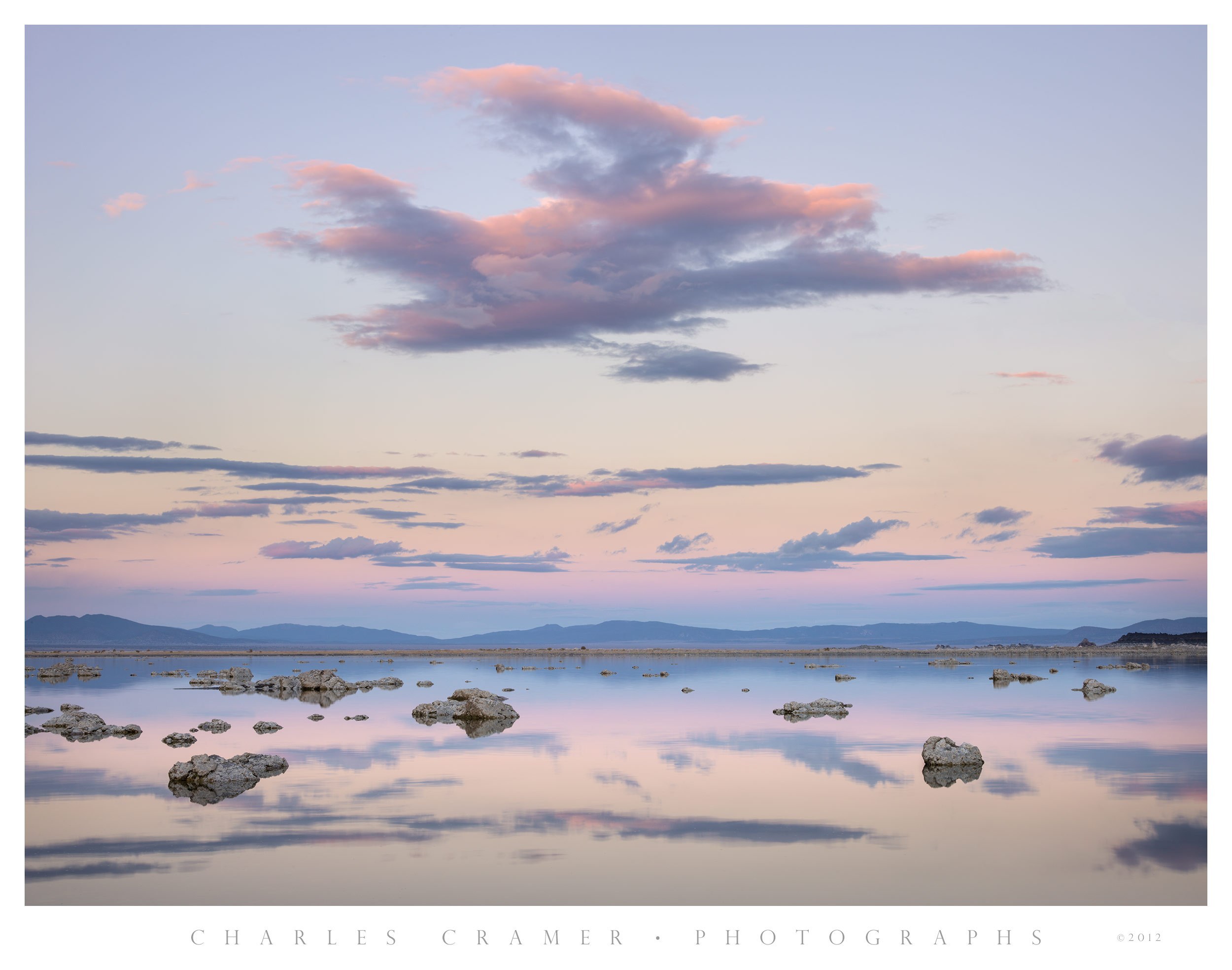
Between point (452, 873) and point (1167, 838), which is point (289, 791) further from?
point (1167, 838)

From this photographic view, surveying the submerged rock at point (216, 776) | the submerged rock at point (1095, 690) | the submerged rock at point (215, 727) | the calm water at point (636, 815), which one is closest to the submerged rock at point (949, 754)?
the calm water at point (636, 815)

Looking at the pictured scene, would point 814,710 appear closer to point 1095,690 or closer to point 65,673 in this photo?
point 1095,690

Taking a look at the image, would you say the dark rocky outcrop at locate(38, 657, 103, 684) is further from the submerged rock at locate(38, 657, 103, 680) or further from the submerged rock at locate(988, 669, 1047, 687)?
the submerged rock at locate(988, 669, 1047, 687)

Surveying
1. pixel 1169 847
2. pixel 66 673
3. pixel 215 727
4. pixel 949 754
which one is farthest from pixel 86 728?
pixel 66 673

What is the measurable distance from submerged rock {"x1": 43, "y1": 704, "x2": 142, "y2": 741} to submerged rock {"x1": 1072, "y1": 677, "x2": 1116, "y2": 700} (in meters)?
56.0

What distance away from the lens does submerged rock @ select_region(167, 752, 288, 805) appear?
27562mm

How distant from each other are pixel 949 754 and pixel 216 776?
22.6m

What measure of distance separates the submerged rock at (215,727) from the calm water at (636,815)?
2.31 feet

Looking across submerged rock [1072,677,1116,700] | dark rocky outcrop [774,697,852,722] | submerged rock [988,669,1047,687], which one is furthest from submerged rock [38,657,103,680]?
submerged rock [1072,677,1116,700]

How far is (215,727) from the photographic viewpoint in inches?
1690

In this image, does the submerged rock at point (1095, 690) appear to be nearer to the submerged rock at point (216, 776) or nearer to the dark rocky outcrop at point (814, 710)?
the dark rocky outcrop at point (814, 710)

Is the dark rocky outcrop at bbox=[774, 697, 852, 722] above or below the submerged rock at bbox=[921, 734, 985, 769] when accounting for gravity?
below

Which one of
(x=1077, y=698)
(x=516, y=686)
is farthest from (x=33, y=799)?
(x=1077, y=698)

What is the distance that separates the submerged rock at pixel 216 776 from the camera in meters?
27.6
